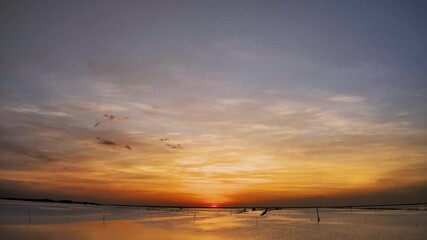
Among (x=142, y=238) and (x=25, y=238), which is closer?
(x=25, y=238)

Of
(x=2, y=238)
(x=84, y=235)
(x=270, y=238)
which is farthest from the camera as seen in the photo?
(x=270, y=238)

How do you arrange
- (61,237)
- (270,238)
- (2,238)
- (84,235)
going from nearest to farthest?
(2,238)
(61,237)
(84,235)
(270,238)

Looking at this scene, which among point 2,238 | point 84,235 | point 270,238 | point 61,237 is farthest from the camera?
point 270,238

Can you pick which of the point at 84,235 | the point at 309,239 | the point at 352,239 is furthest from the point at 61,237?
the point at 352,239

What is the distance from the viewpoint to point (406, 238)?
1998 inches

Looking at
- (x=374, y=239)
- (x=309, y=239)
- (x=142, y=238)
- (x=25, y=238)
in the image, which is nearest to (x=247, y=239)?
(x=309, y=239)

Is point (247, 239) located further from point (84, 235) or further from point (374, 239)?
point (84, 235)

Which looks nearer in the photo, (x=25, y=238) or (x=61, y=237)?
(x=25, y=238)

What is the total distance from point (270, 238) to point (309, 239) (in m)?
5.18

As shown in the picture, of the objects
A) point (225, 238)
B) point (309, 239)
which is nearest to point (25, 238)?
point (225, 238)

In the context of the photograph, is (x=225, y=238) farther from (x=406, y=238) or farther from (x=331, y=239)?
(x=406, y=238)

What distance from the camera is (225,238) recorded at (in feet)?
160

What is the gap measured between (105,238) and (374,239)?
117 feet

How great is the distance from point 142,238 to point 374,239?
102 ft
